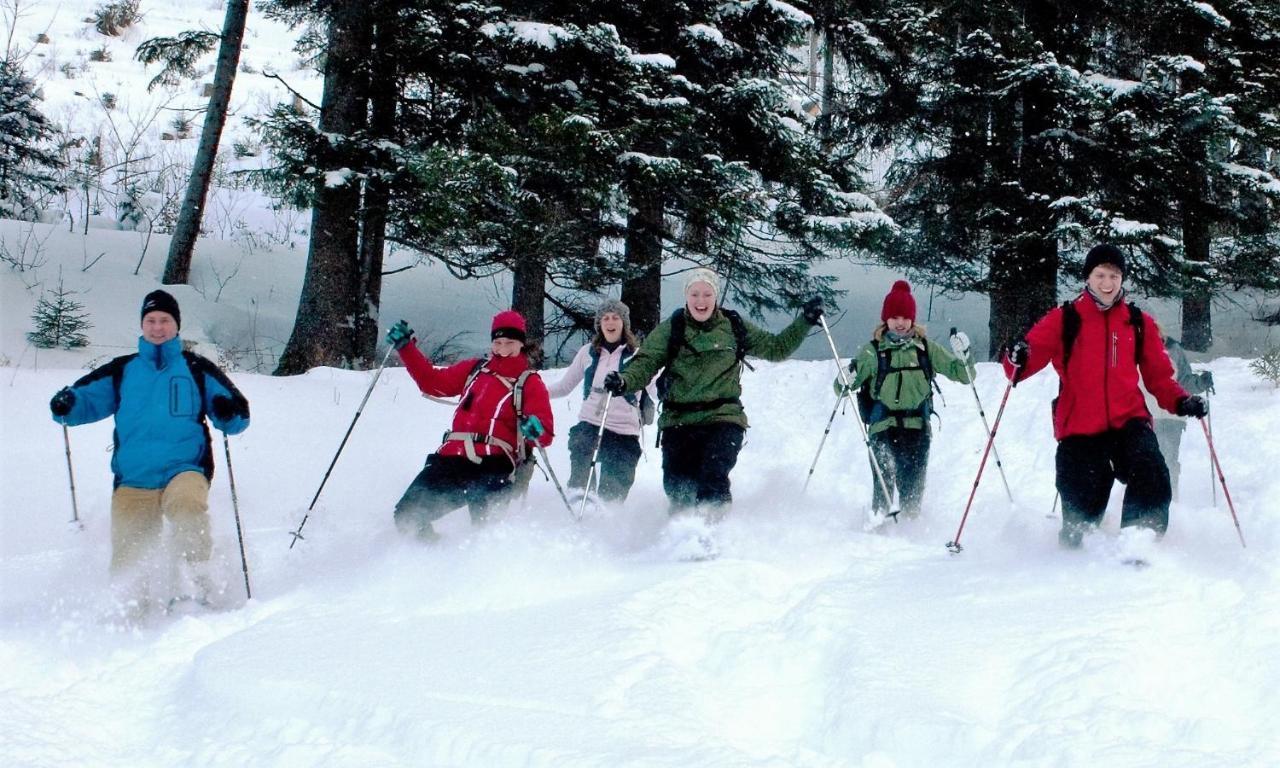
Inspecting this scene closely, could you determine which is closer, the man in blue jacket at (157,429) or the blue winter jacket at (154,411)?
the man in blue jacket at (157,429)

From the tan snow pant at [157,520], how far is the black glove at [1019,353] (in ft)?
14.0

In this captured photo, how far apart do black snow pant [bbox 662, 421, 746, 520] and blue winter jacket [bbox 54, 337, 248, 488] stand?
8.15 ft

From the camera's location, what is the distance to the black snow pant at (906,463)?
695 centimetres

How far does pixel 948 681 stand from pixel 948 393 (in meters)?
7.62

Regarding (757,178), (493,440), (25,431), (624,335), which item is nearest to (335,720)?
(493,440)

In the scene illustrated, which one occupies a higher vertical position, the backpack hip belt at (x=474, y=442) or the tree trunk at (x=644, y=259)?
the tree trunk at (x=644, y=259)

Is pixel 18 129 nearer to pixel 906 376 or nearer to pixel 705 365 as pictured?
pixel 705 365

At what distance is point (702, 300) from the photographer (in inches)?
246

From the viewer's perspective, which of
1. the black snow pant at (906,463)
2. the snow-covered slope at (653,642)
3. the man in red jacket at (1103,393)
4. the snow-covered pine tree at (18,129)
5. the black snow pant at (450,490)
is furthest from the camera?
the snow-covered pine tree at (18,129)

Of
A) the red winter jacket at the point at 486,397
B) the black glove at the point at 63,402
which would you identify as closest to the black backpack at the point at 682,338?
the red winter jacket at the point at 486,397

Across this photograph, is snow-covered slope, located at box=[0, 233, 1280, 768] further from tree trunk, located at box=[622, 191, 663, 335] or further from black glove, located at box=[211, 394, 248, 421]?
tree trunk, located at box=[622, 191, 663, 335]

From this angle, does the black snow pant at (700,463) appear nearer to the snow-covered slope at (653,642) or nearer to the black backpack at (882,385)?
the snow-covered slope at (653,642)

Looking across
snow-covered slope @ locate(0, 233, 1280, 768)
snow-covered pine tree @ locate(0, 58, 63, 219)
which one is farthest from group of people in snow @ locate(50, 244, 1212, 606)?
snow-covered pine tree @ locate(0, 58, 63, 219)

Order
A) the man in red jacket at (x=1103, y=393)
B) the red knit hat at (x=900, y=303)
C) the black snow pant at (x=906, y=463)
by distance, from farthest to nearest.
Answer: the black snow pant at (x=906, y=463) < the red knit hat at (x=900, y=303) < the man in red jacket at (x=1103, y=393)
